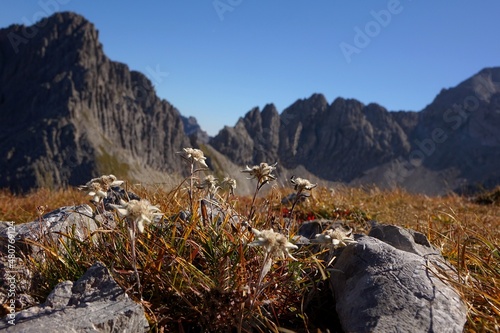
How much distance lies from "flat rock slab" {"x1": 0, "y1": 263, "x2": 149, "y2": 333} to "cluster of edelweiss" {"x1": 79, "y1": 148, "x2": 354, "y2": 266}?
61cm

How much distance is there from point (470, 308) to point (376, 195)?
1099 cm

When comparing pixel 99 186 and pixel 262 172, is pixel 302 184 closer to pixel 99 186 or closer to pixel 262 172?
pixel 262 172

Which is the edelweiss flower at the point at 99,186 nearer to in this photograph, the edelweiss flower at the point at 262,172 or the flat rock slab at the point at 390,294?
the edelweiss flower at the point at 262,172

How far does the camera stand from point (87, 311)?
3.18 m

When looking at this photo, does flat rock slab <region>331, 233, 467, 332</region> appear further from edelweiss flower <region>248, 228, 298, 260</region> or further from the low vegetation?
edelweiss flower <region>248, 228, 298, 260</region>

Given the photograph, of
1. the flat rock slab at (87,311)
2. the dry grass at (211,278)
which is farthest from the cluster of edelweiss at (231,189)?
the flat rock slab at (87,311)

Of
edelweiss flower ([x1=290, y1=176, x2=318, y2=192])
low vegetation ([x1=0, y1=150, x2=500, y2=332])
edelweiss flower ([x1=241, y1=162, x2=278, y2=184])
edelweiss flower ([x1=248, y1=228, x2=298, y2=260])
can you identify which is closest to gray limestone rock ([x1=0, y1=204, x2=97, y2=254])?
low vegetation ([x1=0, y1=150, x2=500, y2=332])

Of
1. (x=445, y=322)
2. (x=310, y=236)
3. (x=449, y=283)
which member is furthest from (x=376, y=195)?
(x=445, y=322)

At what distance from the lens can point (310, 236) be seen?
6.75m

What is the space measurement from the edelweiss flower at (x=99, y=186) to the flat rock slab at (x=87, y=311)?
2.53 ft

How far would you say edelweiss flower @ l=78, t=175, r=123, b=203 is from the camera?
4.03 m

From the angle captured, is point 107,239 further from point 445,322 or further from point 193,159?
point 445,322

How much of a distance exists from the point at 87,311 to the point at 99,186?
4.68ft

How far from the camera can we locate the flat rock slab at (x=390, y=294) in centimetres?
320
